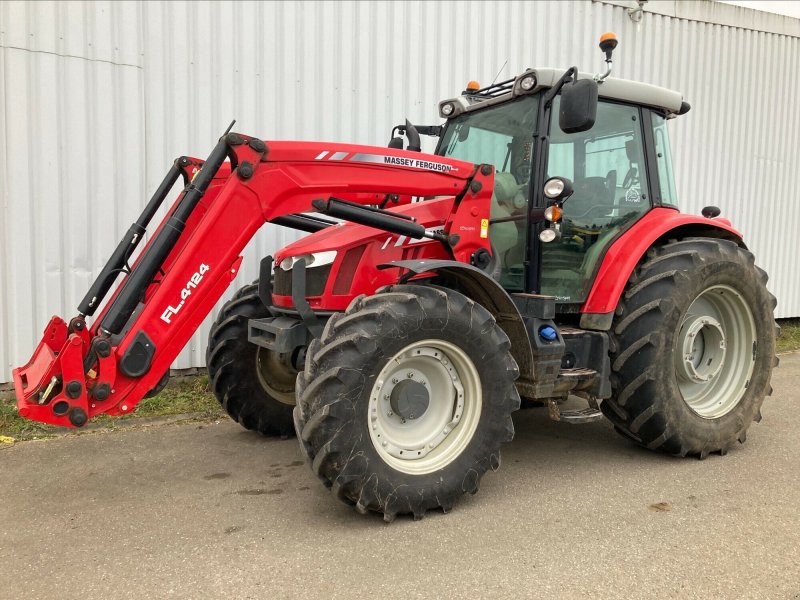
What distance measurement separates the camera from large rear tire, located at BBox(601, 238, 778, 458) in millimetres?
3740

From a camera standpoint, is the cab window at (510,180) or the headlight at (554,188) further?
the cab window at (510,180)

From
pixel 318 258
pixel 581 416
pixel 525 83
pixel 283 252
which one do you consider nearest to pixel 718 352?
pixel 581 416

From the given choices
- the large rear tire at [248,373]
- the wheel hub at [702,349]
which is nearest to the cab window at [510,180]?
the wheel hub at [702,349]

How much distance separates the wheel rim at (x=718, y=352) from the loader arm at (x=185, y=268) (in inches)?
86.3

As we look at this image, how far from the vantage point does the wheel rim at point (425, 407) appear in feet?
10.1

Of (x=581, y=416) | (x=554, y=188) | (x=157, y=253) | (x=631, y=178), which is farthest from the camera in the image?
(x=631, y=178)

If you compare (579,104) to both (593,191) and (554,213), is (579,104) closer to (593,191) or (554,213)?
(554,213)

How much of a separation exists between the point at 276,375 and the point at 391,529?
1761mm

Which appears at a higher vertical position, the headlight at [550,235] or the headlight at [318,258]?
the headlight at [550,235]

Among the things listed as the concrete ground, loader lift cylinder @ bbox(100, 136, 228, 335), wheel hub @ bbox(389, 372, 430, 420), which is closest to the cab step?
the concrete ground

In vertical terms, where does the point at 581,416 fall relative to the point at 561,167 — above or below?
below

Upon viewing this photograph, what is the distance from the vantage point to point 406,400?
311 cm

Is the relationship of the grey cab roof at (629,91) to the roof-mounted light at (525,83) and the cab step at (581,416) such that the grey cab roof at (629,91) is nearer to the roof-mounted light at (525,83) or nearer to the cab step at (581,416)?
the roof-mounted light at (525,83)

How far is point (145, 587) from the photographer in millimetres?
2418
